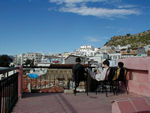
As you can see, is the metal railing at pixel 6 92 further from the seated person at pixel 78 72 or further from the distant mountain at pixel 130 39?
the distant mountain at pixel 130 39

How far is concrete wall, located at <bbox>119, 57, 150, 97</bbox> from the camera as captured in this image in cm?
513

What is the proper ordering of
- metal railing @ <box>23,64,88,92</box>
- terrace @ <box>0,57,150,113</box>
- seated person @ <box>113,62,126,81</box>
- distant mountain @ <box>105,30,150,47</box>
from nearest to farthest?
terrace @ <box>0,57,150,113</box>
seated person @ <box>113,62,126,81</box>
metal railing @ <box>23,64,88,92</box>
distant mountain @ <box>105,30,150,47</box>

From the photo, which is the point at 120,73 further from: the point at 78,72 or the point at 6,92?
the point at 6,92

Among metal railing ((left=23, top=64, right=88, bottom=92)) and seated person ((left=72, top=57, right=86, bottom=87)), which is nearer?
seated person ((left=72, top=57, right=86, bottom=87))

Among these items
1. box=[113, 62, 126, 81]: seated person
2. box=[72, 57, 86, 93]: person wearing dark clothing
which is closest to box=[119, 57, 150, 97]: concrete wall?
box=[113, 62, 126, 81]: seated person

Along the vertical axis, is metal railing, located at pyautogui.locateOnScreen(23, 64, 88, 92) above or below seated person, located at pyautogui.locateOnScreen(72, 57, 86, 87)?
below

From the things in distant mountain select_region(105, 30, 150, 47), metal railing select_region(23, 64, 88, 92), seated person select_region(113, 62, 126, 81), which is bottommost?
metal railing select_region(23, 64, 88, 92)

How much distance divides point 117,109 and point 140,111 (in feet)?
0.81

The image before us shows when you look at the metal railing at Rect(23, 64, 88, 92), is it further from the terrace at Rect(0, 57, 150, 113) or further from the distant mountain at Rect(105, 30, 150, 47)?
the distant mountain at Rect(105, 30, 150, 47)

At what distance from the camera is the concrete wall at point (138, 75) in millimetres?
5133

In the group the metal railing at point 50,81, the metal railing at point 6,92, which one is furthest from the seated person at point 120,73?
the metal railing at point 6,92

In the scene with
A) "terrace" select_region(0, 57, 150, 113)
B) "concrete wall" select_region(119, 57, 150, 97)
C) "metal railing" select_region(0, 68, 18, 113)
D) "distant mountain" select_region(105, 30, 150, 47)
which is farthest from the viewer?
"distant mountain" select_region(105, 30, 150, 47)

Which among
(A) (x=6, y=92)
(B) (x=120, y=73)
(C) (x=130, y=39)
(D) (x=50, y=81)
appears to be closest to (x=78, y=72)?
(B) (x=120, y=73)

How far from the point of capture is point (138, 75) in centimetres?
579
